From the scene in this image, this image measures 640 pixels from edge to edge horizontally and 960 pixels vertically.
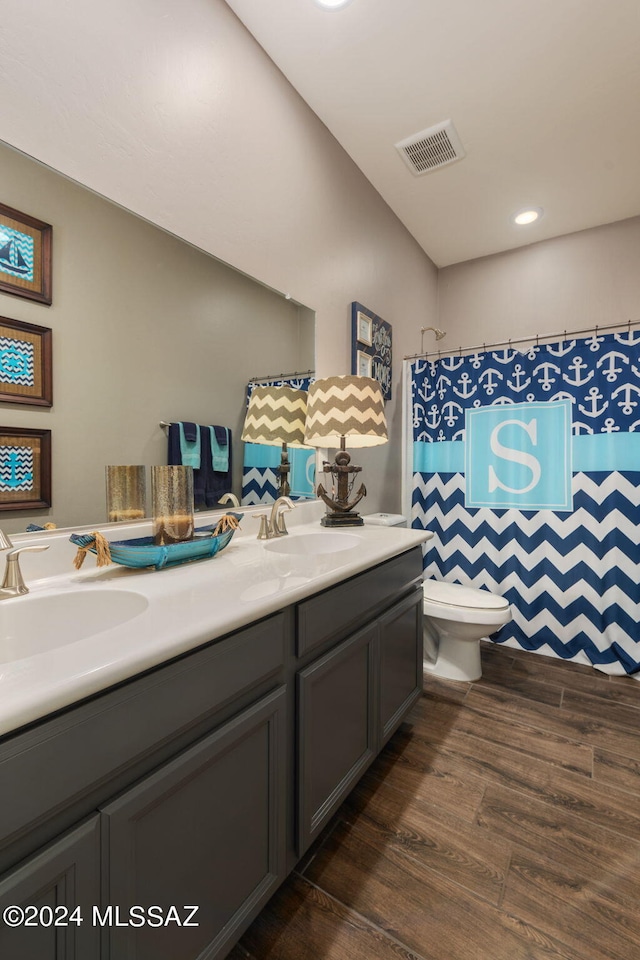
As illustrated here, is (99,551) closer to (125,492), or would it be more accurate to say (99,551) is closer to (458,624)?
(125,492)

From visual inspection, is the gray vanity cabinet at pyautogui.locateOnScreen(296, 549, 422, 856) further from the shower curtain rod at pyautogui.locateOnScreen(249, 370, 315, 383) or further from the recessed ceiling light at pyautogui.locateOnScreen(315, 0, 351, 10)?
the recessed ceiling light at pyautogui.locateOnScreen(315, 0, 351, 10)

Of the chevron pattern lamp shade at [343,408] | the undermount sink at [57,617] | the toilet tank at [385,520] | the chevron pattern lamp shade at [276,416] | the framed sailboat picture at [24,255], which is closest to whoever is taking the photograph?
the undermount sink at [57,617]

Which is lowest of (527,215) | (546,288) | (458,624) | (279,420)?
(458,624)

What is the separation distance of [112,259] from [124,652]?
1.04 m

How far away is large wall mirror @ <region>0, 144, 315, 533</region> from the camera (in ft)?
3.30

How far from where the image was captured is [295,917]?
1.00 metres

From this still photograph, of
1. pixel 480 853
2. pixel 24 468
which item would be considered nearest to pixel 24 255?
pixel 24 468

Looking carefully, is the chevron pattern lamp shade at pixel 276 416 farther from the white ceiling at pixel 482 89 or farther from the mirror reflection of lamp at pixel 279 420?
the white ceiling at pixel 482 89

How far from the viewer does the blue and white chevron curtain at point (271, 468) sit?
1.61m

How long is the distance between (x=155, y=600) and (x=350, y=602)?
54 centimetres

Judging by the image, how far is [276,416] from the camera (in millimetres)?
1717

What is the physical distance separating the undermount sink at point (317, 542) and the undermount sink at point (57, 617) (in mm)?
668

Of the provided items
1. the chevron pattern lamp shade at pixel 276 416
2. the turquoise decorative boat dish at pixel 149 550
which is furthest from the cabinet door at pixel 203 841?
the chevron pattern lamp shade at pixel 276 416

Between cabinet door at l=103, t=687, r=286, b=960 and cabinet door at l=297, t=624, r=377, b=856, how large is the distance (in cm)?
8
